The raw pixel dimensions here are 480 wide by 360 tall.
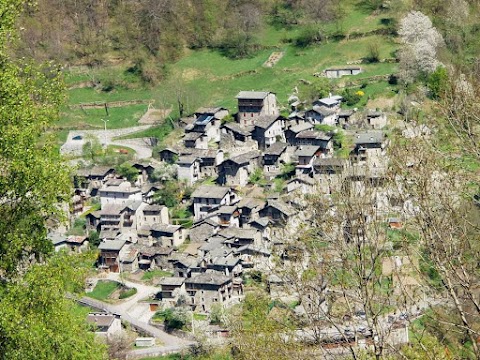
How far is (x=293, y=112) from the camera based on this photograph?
34.4m

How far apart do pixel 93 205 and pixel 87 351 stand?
26.1 meters

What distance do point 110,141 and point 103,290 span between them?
1154 cm

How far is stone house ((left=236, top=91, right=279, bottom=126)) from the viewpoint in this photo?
34.2m

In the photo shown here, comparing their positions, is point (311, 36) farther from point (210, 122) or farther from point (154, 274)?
point (154, 274)

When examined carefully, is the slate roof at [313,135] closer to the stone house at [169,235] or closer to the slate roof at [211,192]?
the slate roof at [211,192]

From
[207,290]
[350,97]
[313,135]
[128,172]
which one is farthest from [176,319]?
[350,97]

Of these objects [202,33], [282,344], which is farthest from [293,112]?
[282,344]

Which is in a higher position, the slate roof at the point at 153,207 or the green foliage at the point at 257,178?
the green foliage at the point at 257,178

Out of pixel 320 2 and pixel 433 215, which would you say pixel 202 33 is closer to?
pixel 320 2

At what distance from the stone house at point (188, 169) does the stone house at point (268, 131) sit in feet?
9.36

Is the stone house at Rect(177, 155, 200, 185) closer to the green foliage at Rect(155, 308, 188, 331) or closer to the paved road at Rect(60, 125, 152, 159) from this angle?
the paved road at Rect(60, 125, 152, 159)

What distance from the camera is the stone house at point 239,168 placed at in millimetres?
31078

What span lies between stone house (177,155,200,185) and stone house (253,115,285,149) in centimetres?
285

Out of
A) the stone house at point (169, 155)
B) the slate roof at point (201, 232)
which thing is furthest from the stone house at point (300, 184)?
the stone house at point (169, 155)
